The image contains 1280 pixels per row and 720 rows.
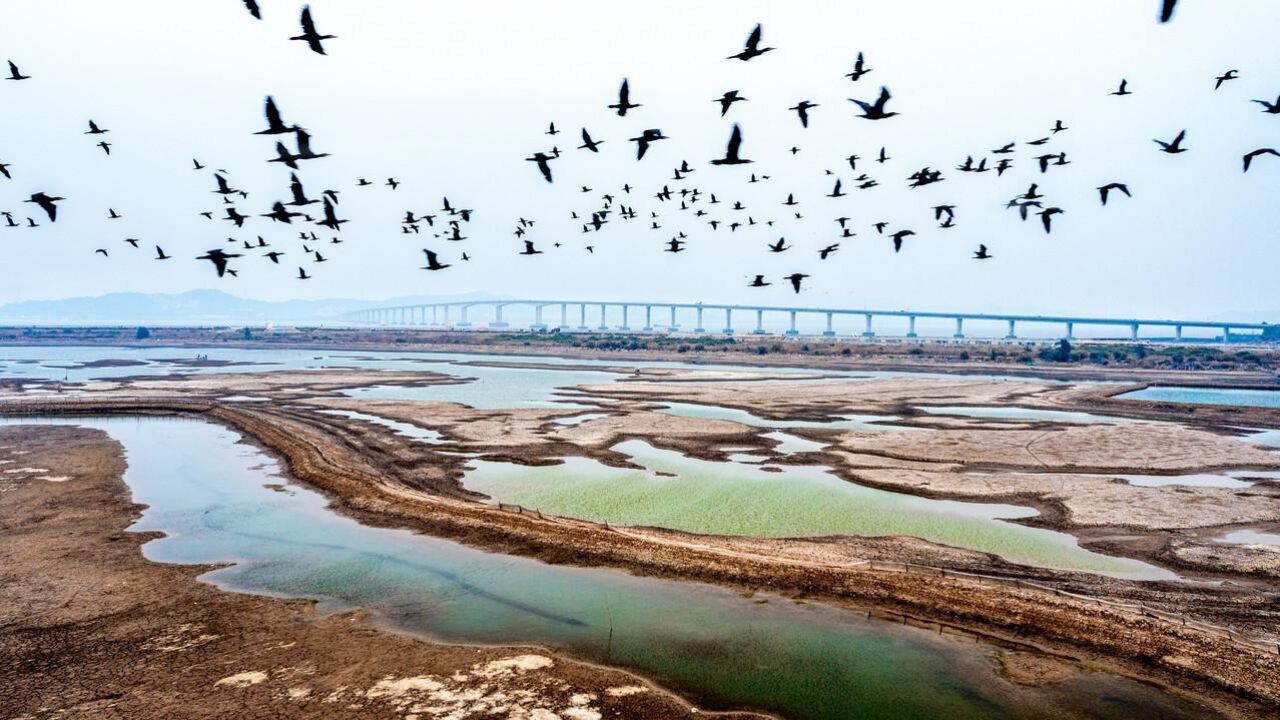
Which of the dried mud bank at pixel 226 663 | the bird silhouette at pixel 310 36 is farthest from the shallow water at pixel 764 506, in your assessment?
the bird silhouette at pixel 310 36

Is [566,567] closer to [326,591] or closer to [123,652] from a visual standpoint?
[326,591]

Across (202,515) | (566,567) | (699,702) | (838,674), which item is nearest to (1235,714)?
(838,674)

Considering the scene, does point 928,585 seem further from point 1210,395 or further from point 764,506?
point 1210,395

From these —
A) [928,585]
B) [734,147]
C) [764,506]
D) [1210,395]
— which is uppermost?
[734,147]

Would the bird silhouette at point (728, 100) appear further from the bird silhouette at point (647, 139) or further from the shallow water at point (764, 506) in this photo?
the shallow water at point (764, 506)

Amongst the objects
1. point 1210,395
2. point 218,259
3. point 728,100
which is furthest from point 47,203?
point 1210,395

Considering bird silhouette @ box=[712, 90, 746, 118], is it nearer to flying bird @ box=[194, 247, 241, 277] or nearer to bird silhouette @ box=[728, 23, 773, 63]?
bird silhouette @ box=[728, 23, 773, 63]
